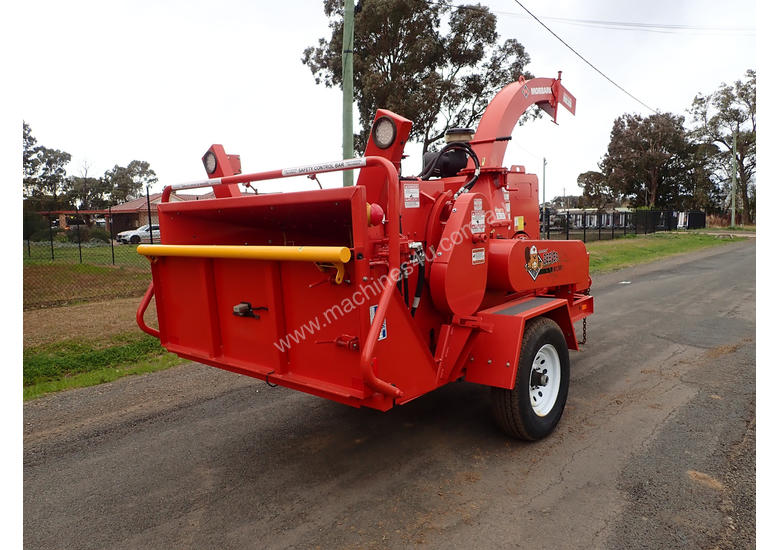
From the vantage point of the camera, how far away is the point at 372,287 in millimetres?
2832

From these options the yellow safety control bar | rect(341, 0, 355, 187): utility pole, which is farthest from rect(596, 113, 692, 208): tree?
the yellow safety control bar

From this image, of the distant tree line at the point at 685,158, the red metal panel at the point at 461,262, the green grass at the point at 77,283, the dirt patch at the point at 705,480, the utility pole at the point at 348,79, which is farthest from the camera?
the distant tree line at the point at 685,158

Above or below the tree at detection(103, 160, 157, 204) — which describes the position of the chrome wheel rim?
below

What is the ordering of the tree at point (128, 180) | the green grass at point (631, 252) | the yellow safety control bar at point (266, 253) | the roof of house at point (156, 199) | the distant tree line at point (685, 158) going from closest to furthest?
the yellow safety control bar at point (266, 253) < the roof of house at point (156, 199) < the green grass at point (631, 252) < the distant tree line at point (685, 158) < the tree at point (128, 180)

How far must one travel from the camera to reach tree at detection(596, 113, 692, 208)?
4769 cm

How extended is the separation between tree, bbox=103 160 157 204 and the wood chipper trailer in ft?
215

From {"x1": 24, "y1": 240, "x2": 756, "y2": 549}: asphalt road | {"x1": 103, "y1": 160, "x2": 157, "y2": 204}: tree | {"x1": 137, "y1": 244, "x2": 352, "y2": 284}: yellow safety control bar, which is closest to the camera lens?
{"x1": 137, "y1": 244, "x2": 352, "y2": 284}: yellow safety control bar

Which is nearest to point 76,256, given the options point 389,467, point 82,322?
point 82,322

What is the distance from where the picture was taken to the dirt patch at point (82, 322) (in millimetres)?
6844

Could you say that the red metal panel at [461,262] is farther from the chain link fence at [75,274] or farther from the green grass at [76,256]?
the green grass at [76,256]

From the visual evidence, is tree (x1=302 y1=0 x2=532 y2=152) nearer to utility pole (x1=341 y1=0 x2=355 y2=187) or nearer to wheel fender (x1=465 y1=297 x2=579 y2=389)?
utility pole (x1=341 y1=0 x2=355 y2=187)

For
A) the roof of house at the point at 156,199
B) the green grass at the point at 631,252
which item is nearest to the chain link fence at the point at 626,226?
the green grass at the point at 631,252

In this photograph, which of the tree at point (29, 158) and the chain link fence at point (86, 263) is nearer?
the chain link fence at point (86, 263)

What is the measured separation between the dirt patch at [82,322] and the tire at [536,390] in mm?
5568
